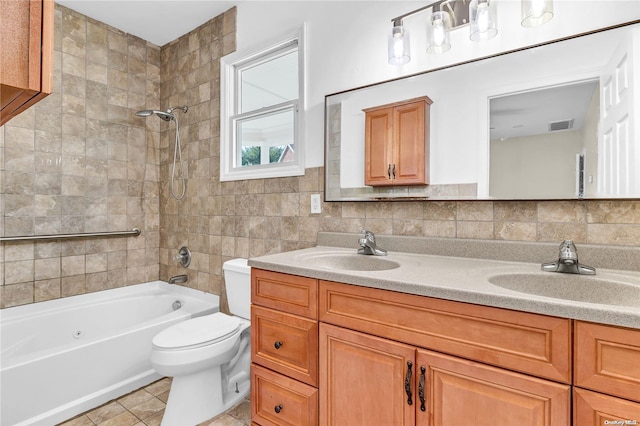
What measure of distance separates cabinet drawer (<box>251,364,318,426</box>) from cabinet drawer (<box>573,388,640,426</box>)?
0.82 meters

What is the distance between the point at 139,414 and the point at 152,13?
2.71m

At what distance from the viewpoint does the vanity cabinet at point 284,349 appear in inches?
50.1

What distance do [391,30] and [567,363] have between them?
1561 millimetres

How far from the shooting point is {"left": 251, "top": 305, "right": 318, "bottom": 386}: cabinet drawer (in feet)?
4.17

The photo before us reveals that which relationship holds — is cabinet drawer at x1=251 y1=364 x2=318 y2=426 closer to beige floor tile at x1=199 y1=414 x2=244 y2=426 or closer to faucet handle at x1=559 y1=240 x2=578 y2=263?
beige floor tile at x1=199 y1=414 x2=244 y2=426

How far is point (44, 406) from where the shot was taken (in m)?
1.67

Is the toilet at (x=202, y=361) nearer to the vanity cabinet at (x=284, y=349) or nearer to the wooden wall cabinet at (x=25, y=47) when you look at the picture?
the vanity cabinet at (x=284, y=349)

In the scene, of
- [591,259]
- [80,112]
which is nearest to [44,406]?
[80,112]

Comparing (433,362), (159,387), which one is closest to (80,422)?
(159,387)

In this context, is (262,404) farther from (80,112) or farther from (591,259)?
(80,112)

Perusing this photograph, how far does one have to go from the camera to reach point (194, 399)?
1.71 metres

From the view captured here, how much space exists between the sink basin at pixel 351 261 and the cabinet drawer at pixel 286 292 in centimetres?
20

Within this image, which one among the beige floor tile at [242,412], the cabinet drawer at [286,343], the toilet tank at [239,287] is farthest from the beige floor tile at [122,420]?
the cabinet drawer at [286,343]

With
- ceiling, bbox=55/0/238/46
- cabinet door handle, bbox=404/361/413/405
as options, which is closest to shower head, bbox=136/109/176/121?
ceiling, bbox=55/0/238/46
